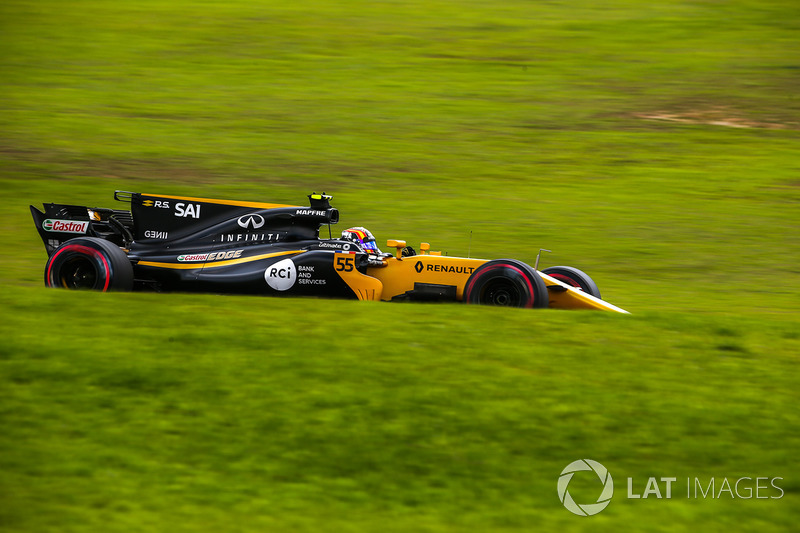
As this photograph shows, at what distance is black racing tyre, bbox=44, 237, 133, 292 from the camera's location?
11.9 m

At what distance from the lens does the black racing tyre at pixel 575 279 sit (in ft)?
40.5

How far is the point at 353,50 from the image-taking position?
3750 cm

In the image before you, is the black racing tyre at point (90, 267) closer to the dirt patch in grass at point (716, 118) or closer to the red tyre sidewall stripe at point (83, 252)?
the red tyre sidewall stripe at point (83, 252)

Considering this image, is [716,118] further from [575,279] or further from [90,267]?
[90,267]

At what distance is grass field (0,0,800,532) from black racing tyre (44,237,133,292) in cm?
109

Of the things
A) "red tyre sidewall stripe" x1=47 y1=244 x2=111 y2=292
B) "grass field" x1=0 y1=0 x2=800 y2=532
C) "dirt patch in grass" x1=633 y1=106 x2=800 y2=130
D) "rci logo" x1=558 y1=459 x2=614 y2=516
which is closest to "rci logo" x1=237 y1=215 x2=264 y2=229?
"grass field" x1=0 y1=0 x2=800 y2=532

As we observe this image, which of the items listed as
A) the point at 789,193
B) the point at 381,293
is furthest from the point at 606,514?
the point at 789,193

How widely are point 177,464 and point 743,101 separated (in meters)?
29.2

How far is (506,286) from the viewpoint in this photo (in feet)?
36.2

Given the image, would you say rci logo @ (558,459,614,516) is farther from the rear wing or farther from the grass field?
the rear wing

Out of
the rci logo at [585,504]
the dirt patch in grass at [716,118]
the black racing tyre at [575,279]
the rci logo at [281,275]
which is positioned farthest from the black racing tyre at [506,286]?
the dirt patch in grass at [716,118]

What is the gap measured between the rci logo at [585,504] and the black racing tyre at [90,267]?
6803 mm

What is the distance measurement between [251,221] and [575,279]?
4.43 metres

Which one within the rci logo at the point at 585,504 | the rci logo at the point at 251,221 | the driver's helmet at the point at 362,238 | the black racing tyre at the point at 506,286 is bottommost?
the rci logo at the point at 585,504
